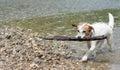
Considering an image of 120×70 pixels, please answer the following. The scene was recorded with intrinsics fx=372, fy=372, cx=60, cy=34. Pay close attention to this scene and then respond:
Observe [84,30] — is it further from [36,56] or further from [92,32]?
[36,56]

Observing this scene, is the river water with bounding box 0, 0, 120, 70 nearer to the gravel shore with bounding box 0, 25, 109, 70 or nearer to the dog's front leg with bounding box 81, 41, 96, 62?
the gravel shore with bounding box 0, 25, 109, 70

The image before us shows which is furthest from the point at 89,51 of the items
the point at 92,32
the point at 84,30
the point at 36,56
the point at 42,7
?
the point at 42,7

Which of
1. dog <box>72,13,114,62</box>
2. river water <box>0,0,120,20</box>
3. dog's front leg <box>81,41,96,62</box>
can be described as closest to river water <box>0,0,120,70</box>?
river water <box>0,0,120,20</box>

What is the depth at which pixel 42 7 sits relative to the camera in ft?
57.9

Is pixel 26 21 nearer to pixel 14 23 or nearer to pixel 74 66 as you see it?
pixel 14 23

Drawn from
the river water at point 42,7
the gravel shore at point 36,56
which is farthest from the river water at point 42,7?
the gravel shore at point 36,56

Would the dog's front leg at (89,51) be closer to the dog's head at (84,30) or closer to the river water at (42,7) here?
the dog's head at (84,30)

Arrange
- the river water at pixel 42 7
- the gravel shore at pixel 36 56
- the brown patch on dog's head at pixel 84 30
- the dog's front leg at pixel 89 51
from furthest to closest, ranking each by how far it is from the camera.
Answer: the river water at pixel 42 7 → the dog's front leg at pixel 89 51 → the brown patch on dog's head at pixel 84 30 → the gravel shore at pixel 36 56

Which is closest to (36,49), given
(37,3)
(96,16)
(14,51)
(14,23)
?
(14,51)

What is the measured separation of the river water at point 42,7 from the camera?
1539 cm

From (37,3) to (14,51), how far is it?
1165cm

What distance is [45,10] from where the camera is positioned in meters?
16.4

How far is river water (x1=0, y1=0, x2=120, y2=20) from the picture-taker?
50.5ft

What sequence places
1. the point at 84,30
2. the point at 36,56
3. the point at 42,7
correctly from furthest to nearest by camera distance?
1. the point at 42,7
2. the point at 36,56
3. the point at 84,30
